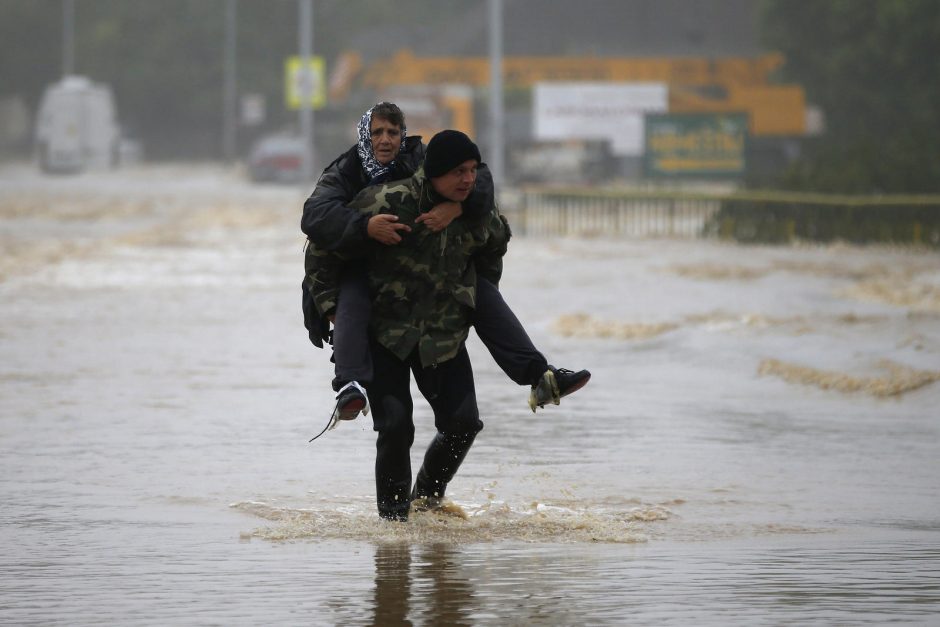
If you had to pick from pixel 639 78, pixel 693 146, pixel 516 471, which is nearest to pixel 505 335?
pixel 516 471

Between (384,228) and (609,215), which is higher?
(384,228)

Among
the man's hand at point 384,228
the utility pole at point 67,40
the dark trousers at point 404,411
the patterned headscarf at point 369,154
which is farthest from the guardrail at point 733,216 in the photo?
the utility pole at point 67,40

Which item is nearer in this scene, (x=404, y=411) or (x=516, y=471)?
(x=404, y=411)

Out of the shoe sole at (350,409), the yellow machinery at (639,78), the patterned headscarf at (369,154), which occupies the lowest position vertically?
the shoe sole at (350,409)

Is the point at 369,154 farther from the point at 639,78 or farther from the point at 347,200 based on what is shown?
the point at 639,78

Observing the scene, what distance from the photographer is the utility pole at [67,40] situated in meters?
83.5

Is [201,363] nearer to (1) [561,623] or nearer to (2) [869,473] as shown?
(2) [869,473]

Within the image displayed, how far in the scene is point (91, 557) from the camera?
6.93 metres

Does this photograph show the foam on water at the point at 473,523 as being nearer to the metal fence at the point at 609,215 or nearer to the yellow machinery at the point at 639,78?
the metal fence at the point at 609,215

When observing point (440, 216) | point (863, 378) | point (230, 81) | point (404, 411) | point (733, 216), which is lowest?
point (863, 378)

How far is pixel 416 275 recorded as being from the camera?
23.4ft

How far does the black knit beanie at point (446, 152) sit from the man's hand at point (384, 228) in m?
0.22

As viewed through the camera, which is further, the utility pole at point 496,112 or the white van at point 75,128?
the white van at point 75,128

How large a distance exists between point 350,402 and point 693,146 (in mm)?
Result: 29940
